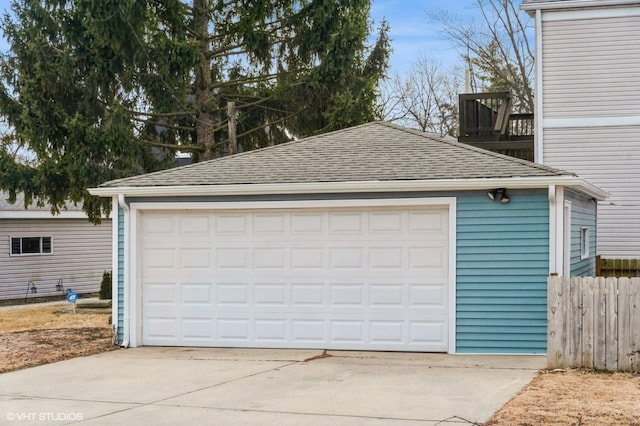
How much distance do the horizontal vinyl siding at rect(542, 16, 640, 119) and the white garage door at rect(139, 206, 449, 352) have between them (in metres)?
7.72

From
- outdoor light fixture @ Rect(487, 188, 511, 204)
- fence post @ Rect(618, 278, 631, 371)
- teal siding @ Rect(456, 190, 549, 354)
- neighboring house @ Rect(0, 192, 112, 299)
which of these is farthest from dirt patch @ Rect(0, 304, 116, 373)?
fence post @ Rect(618, 278, 631, 371)

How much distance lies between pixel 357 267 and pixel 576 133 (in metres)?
8.18

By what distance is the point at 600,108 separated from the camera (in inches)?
712

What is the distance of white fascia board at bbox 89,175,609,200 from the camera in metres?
11.3

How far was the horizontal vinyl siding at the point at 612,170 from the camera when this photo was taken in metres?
17.9

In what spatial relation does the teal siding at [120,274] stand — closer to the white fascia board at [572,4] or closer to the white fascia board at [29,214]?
the white fascia board at [572,4]

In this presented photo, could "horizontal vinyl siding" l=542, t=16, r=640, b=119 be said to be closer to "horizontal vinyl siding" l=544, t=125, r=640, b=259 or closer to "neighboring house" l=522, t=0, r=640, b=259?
"neighboring house" l=522, t=0, r=640, b=259

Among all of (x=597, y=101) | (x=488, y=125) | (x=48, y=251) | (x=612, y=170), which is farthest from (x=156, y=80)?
(x=612, y=170)

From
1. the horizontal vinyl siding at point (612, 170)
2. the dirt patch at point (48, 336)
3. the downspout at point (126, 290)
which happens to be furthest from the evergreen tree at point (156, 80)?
the downspout at point (126, 290)

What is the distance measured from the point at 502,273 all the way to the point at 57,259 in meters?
16.6

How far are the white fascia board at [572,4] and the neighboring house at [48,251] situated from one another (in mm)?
13840

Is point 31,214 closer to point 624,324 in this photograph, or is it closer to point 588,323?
point 588,323

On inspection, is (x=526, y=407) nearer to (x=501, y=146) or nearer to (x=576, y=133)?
(x=501, y=146)

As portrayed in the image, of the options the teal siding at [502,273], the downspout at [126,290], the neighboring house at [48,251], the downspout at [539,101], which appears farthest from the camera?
the neighboring house at [48,251]
